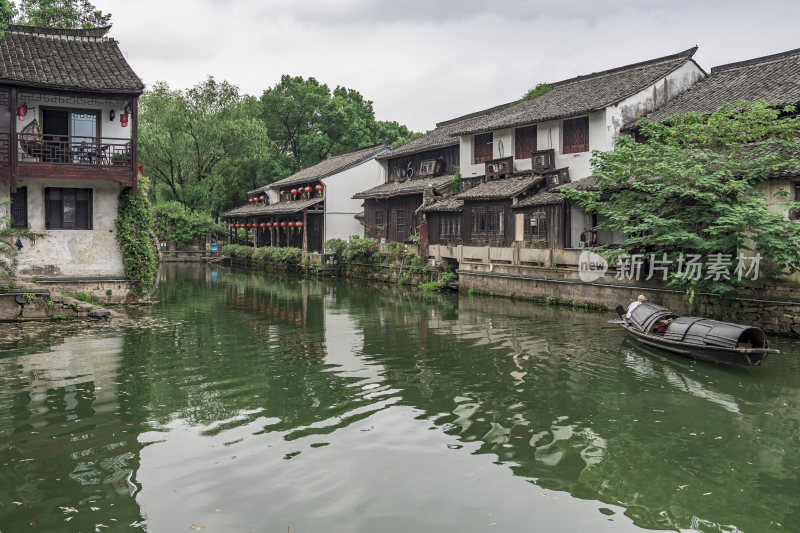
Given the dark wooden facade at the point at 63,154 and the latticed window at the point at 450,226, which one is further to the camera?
the latticed window at the point at 450,226

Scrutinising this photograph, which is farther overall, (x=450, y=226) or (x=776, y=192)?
(x=450, y=226)

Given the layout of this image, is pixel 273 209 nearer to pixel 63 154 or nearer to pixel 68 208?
pixel 68 208

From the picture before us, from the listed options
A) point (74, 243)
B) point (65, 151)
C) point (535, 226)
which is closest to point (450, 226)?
point (535, 226)

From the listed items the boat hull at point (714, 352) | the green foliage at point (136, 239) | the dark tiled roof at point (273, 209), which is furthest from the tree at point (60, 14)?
the boat hull at point (714, 352)

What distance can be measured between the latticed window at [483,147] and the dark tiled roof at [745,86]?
8489 mm

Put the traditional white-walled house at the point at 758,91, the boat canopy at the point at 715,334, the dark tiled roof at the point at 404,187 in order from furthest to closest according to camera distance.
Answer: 1. the dark tiled roof at the point at 404,187
2. the traditional white-walled house at the point at 758,91
3. the boat canopy at the point at 715,334

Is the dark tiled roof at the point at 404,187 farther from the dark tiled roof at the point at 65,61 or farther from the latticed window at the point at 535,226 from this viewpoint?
the dark tiled roof at the point at 65,61

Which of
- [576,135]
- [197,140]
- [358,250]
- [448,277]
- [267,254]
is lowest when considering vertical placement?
[448,277]

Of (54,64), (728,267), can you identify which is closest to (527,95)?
(728,267)

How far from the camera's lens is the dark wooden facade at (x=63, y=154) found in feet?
64.0

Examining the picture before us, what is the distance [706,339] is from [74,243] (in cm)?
1947

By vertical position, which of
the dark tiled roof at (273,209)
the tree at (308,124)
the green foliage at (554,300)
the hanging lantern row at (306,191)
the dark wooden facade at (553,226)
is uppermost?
the tree at (308,124)

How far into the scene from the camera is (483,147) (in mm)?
32594

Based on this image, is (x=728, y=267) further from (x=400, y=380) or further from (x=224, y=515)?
(x=224, y=515)
